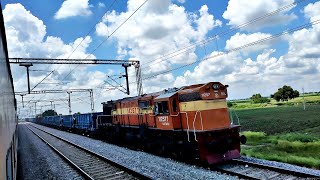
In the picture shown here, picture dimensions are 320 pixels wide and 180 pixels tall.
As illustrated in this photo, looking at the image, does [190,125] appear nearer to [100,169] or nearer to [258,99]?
[100,169]

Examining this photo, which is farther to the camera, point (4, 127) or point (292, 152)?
point (292, 152)

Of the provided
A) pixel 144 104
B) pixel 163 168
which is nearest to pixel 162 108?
pixel 144 104

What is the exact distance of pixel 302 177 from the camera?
8.63 metres

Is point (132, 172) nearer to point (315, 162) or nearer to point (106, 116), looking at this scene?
point (315, 162)

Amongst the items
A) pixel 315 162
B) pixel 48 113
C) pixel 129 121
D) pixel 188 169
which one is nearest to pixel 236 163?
pixel 188 169

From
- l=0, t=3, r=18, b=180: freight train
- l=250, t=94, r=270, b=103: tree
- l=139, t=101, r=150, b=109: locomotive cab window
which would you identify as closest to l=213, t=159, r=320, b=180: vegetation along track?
l=139, t=101, r=150, b=109: locomotive cab window

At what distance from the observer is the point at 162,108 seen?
45.8ft

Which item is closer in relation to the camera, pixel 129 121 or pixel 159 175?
pixel 159 175

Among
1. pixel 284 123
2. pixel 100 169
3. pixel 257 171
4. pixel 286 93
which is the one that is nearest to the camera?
pixel 257 171

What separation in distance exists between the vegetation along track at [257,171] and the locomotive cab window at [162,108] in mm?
3843

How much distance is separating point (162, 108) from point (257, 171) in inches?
222

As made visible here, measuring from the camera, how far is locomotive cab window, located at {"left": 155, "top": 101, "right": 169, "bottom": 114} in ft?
44.8

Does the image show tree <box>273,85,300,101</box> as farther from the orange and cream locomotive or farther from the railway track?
the railway track

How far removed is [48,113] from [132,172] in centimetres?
11698
